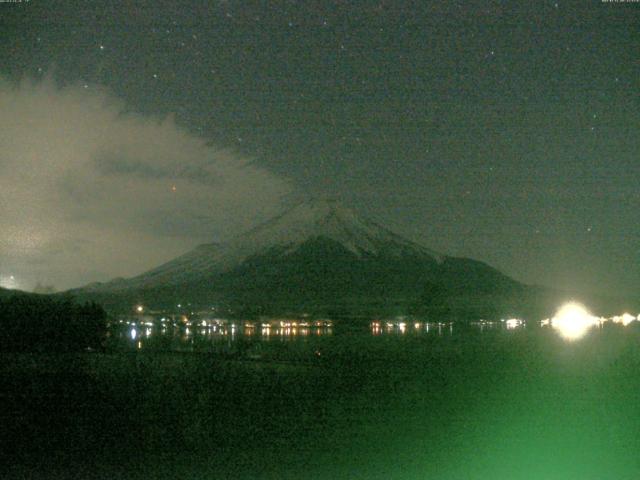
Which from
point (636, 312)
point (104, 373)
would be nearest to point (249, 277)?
point (636, 312)

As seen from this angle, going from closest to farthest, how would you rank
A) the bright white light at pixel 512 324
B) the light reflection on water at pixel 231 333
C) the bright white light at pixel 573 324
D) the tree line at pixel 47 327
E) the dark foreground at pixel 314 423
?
the dark foreground at pixel 314 423 → the tree line at pixel 47 327 → the light reflection on water at pixel 231 333 → the bright white light at pixel 573 324 → the bright white light at pixel 512 324

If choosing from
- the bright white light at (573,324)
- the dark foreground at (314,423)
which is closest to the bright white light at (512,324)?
the bright white light at (573,324)

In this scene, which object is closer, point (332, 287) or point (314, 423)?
point (314, 423)

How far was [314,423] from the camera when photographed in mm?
14086

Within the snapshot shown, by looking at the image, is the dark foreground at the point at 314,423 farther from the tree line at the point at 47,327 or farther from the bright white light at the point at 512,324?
the bright white light at the point at 512,324

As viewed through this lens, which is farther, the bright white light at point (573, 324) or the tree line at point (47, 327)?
the bright white light at point (573, 324)

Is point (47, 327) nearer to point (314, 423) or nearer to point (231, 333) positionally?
point (314, 423)

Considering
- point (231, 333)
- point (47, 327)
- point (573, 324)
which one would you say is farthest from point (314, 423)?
point (573, 324)

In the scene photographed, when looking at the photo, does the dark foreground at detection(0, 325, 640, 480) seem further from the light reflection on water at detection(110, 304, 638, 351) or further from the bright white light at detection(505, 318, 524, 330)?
the bright white light at detection(505, 318, 524, 330)

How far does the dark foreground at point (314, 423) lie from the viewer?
11055 millimetres

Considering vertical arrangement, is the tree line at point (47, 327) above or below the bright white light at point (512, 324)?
above

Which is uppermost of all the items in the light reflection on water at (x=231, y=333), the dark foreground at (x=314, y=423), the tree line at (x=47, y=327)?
the tree line at (x=47, y=327)

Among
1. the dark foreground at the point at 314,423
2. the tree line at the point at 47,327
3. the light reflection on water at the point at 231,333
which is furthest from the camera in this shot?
the light reflection on water at the point at 231,333

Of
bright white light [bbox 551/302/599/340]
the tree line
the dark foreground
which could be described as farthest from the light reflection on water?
the dark foreground
